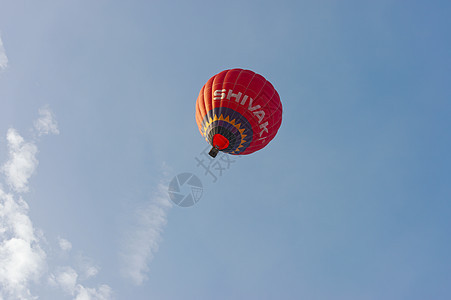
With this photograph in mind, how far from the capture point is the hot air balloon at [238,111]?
17891 mm

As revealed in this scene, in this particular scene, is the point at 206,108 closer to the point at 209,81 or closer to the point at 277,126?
the point at 209,81

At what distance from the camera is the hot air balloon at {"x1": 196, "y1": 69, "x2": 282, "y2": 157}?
17891 millimetres

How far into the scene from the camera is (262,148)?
20.4 m

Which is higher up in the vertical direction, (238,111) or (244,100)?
(244,100)

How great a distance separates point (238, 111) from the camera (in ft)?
58.3

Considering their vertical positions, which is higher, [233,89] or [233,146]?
[233,89]

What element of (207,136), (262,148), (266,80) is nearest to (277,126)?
(262,148)

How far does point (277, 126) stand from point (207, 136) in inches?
187

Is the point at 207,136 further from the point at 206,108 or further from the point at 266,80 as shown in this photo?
the point at 266,80

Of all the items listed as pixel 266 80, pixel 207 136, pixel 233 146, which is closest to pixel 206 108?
pixel 207 136

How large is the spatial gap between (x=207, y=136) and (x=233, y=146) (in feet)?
6.04

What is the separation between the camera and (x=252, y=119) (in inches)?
709

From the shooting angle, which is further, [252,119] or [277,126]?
[277,126]

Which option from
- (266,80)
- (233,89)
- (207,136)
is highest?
(266,80)
